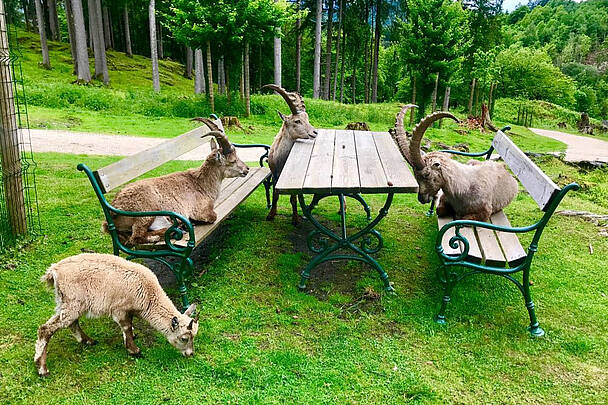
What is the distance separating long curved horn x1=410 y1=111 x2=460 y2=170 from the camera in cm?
448

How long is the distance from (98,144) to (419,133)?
942 cm

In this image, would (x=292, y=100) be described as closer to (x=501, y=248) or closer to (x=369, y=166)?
(x=369, y=166)

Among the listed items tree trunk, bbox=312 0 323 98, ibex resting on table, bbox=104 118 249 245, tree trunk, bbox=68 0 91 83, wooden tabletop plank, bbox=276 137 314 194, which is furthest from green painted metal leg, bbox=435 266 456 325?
tree trunk, bbox=68 0 91 83

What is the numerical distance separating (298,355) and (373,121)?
17385 millimetres

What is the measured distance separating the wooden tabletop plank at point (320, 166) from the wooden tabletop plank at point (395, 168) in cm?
62

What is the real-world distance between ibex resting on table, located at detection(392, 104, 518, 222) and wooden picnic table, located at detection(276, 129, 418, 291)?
0.23 m

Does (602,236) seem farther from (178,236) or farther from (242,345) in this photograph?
(178,236)

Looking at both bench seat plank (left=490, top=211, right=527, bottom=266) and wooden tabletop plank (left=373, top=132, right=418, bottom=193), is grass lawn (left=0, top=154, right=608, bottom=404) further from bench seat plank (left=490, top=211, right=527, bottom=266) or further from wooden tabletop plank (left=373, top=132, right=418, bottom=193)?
wooden tabletop plank (left=373, top=132, right=418, bottom=193)

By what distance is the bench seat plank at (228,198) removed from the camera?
4268mm

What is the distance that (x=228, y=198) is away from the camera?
557cm

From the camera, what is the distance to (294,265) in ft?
17.2

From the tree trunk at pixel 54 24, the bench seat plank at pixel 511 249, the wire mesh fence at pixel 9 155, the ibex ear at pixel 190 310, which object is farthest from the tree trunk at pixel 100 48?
the bench seat plank at pixel 511 249

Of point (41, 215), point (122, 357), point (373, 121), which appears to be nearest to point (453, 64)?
point (373, 121)

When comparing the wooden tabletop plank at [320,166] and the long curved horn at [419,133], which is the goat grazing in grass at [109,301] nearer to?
the wooden tabletop plank at [320,166]
